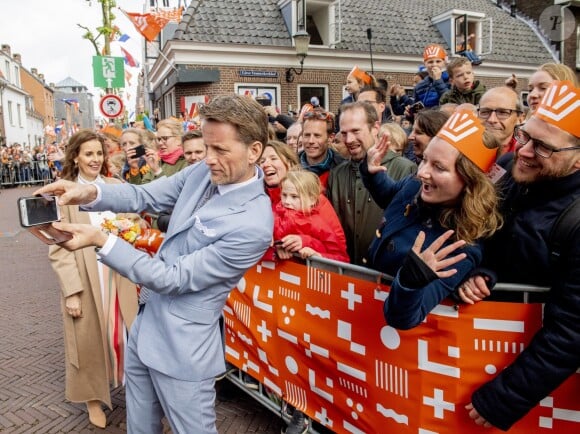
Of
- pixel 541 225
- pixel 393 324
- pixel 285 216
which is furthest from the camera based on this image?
pixel 285 216

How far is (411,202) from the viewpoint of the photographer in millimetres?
2320

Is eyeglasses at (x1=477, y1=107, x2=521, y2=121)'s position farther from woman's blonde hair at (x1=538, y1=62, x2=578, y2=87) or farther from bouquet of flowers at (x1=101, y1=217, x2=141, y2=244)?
bouquet of flowers at (x1=101, y1=217, x2=141, y2=244)

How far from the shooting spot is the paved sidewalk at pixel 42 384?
11.9ft

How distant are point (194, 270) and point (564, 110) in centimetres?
159

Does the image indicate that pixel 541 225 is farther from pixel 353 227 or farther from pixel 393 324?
pixel 353 227

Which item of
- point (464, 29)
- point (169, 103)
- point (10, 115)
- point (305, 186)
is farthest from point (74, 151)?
point (10, 115)

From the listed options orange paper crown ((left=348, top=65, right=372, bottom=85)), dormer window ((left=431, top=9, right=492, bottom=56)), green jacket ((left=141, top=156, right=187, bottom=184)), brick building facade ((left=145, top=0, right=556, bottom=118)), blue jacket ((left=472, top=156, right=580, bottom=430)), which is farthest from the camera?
dormer window ((left=431, top=9, right=492, bottom=56))

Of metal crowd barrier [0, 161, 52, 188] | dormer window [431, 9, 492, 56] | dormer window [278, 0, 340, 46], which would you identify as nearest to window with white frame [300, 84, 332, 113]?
dormer window [278, 0, 340, 46]

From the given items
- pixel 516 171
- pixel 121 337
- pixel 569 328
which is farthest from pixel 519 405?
pixel 121 337

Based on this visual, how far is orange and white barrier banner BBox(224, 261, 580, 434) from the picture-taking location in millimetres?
1943

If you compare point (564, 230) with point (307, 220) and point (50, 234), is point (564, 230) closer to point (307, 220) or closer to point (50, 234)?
point (307, 220)

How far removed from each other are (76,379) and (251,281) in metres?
1.63

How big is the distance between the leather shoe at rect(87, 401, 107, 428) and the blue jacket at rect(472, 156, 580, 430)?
2.87 m

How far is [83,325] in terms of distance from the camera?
11.7 ft
